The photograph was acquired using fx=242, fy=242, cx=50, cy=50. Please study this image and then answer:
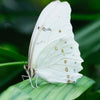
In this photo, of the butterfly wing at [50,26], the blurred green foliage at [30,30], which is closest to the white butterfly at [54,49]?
the butterfly wing at [50,26]

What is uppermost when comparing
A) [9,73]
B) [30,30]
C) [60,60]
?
[30,30]

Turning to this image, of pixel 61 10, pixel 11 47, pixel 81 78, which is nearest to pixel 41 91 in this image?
pixel 81 78

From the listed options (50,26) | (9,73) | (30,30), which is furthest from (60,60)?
(30,30)

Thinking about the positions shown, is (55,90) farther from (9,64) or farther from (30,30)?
(30,30)

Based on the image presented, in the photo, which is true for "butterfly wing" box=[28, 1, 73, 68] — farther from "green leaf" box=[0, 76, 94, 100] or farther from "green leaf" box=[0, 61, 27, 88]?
"green leaf" box=[0, 61, 27, 88]

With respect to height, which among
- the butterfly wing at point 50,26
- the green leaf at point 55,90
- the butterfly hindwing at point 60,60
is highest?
the butterfly wing at point 50,26

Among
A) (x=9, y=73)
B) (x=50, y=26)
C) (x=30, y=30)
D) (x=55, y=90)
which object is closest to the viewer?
(x=55, y=90)

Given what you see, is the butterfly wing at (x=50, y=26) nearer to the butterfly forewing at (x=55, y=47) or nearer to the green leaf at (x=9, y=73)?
the butterfly forewing at (x=55, y=47)
